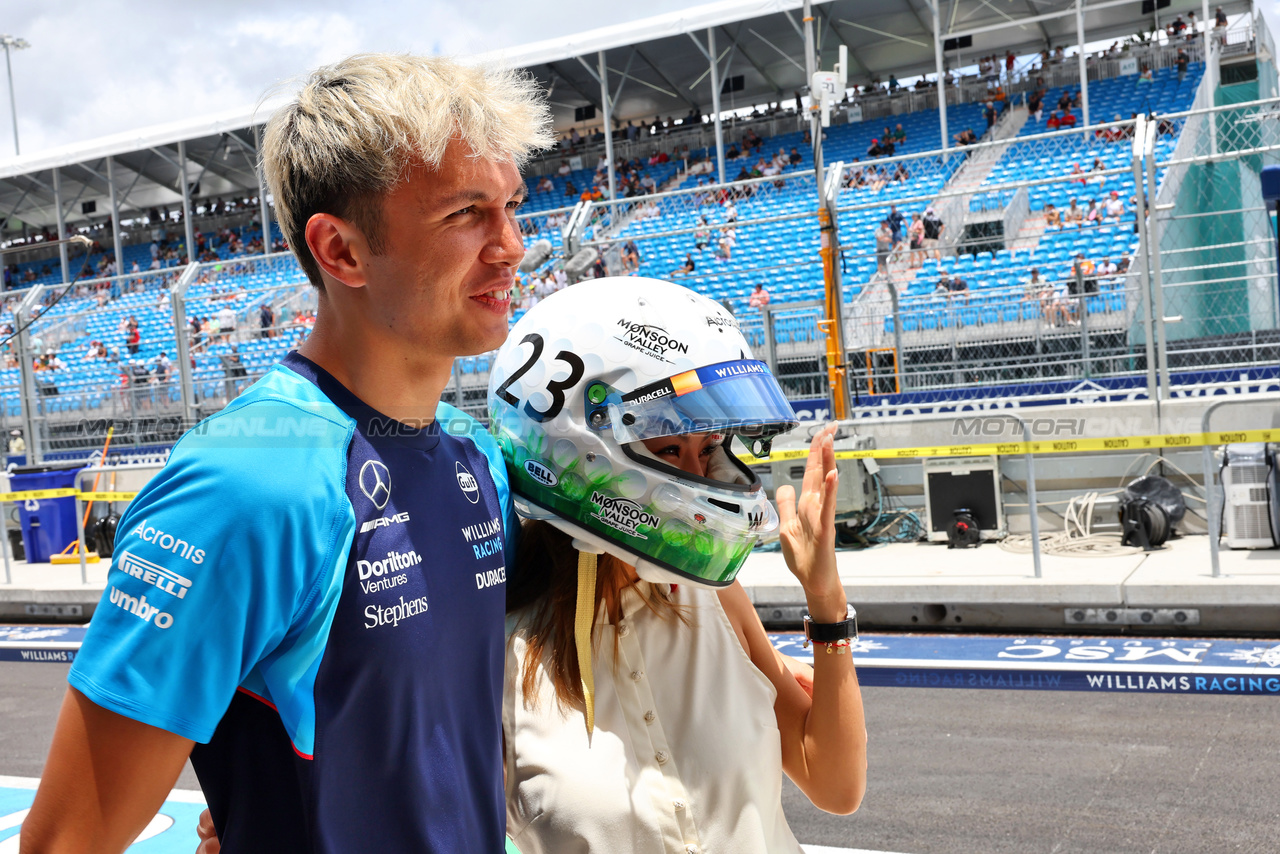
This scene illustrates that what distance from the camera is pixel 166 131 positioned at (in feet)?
104

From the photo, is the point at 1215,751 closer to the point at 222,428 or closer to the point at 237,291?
the point at 222,428

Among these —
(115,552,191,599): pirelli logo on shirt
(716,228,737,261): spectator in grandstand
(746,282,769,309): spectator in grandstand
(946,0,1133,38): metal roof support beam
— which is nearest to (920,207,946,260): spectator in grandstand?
(746,282,769,309): spectator in grandstand

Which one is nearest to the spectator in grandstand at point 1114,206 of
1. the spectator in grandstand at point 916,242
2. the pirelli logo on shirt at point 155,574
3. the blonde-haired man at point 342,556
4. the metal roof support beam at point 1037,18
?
the spectator in grandstand at point 916,242

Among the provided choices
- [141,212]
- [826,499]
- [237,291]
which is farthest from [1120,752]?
[141,212]

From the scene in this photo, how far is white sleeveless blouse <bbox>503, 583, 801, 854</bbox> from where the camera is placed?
5.26ft

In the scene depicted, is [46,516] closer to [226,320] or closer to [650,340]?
[226,320]

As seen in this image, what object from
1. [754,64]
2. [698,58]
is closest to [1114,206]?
[754,64]

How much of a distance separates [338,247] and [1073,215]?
13709 millimetres

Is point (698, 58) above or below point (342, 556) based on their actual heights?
above

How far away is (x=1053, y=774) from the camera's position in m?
4.70

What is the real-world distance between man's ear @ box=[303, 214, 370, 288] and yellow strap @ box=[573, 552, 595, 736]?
25.9 inches

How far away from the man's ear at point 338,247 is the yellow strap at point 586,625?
66cm

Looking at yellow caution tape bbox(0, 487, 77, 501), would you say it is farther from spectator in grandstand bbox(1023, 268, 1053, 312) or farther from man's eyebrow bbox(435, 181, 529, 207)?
man's eyebrow bbox(435, 181, 529, 207)

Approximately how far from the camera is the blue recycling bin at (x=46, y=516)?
12695 mm
